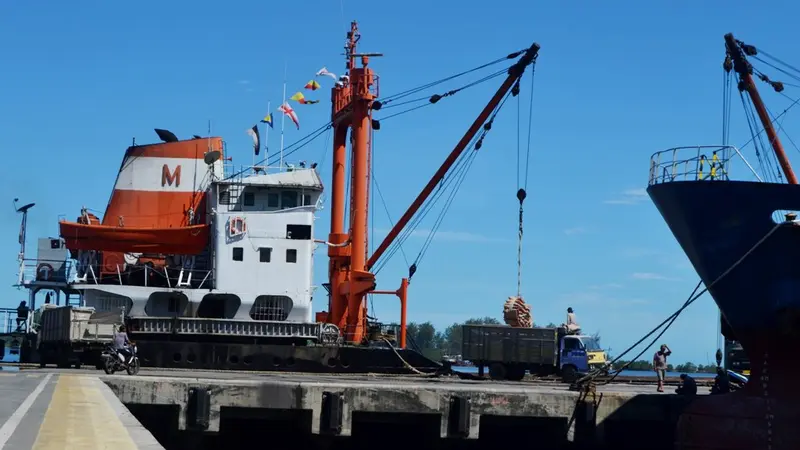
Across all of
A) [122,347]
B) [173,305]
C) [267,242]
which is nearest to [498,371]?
[267,242]

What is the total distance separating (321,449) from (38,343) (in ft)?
50.2

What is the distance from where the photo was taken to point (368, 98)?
40.3 m

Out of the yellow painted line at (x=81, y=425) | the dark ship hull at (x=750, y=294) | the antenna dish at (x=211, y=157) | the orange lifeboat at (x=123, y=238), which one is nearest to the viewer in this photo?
the yellow painted line at (x=81, y=425)

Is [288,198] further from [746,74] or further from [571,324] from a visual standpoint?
[746,74]

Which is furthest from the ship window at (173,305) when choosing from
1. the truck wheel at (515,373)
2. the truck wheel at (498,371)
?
the truck wheel at (515,373)

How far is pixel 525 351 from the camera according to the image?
3388 cm

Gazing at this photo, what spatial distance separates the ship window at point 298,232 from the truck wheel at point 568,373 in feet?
35.4

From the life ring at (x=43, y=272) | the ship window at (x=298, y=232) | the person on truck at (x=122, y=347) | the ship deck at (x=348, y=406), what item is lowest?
the ship deck at (x=348, y=406)

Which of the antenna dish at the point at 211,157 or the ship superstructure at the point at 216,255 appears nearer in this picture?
the ship superstructure at the point at 216,255

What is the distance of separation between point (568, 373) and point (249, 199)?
13580 millimetres

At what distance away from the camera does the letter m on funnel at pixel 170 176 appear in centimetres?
4050

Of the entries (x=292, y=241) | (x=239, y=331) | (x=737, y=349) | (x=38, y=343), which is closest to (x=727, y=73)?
(x=737, y=349)

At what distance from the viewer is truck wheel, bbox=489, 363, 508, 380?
34.4m

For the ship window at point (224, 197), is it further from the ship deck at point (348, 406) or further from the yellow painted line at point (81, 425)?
the yellow painted line at point (81, 425)
